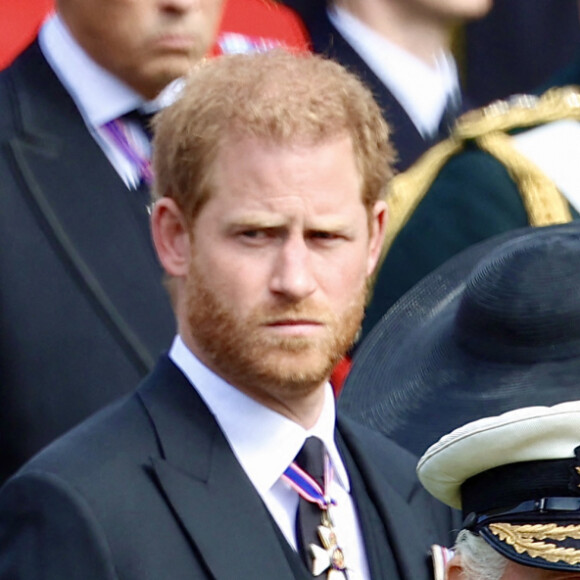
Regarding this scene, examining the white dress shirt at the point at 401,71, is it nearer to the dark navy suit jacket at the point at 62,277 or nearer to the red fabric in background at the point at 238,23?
the red fabric in background at the point at 238,23

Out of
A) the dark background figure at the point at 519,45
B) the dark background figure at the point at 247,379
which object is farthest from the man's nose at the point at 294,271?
the dark background figure at the point at 519,45

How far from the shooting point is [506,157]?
491cm

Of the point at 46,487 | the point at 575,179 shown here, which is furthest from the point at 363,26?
the point at 46,487

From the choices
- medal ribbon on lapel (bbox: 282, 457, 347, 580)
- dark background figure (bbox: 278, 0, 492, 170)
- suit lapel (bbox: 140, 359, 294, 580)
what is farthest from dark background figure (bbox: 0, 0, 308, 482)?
dark background figure (bbox: 278, 0, 492, 170)

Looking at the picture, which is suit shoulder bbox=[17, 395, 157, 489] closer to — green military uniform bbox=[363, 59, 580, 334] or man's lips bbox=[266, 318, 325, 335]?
man's lips bbox=[266, 318, 325, 335]

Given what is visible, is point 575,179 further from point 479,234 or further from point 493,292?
point 493,292

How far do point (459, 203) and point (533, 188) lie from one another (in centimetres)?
18

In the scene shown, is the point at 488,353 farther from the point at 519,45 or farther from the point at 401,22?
the point at 519,45

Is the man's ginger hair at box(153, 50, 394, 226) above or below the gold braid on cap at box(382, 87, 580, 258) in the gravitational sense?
above

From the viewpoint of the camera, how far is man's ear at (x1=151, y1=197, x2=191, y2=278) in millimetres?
3412

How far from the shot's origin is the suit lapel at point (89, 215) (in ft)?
13.1

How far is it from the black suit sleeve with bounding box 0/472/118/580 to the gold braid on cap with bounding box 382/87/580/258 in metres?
1.90

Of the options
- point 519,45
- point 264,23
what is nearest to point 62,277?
point 264,23

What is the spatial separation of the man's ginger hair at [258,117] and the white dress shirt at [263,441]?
279 millimetres
